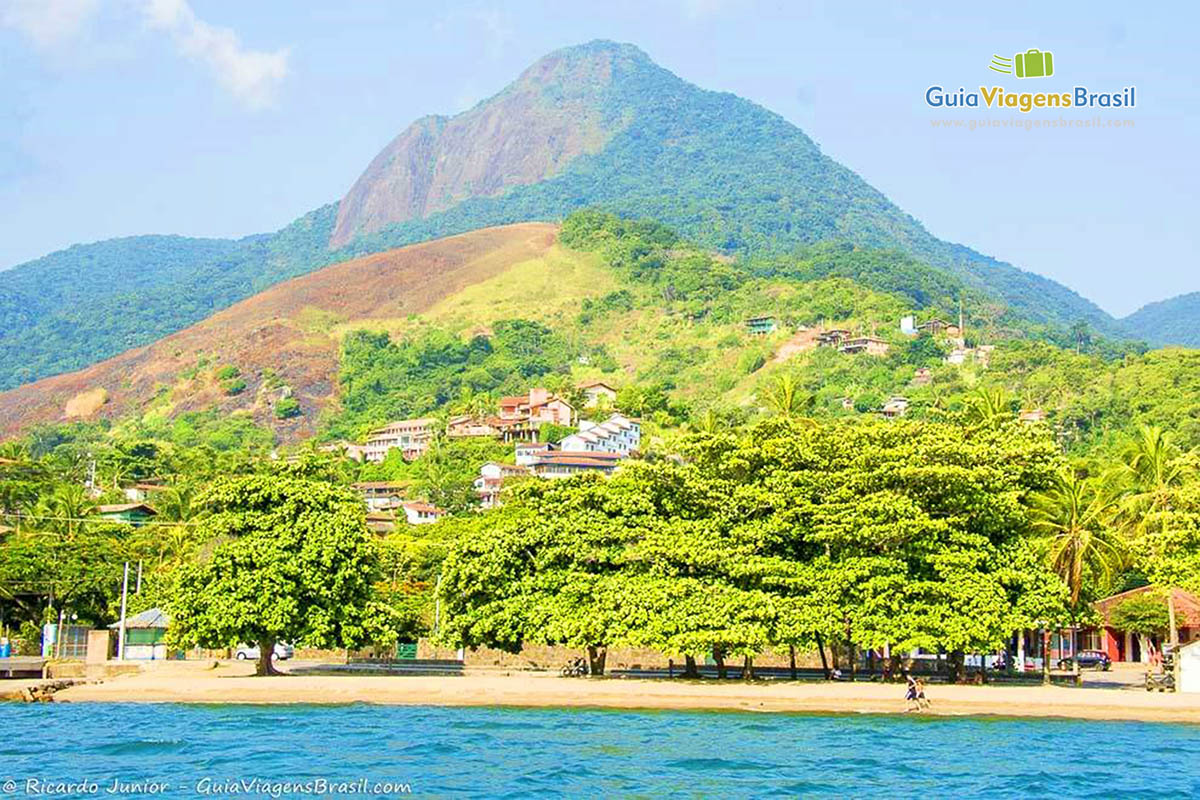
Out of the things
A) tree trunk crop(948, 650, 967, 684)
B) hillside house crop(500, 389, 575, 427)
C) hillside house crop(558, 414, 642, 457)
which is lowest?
tree trunk crop(948, 650, 967, 684)

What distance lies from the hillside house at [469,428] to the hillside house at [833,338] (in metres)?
50.7

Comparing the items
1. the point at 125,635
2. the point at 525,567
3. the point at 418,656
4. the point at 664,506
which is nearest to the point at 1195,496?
the point at 664,506

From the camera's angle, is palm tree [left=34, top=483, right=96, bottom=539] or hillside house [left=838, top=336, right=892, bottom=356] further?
hillside house [left=838, top=336, right=892, bottom=356]

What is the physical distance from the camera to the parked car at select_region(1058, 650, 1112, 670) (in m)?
59.6

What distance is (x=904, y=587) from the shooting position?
45.2 meters

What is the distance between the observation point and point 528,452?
467ft

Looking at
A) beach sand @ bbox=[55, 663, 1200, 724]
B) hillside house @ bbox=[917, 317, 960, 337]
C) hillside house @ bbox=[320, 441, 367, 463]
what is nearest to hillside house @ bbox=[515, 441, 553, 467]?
hillside house @ bbox=[320, 441, 367, 463]

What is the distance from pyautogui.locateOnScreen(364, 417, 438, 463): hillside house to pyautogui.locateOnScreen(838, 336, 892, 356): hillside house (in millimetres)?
55072

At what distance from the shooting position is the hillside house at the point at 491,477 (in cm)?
12975

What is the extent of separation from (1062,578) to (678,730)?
20811 millimetres

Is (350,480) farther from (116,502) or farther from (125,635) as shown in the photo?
(125,635)

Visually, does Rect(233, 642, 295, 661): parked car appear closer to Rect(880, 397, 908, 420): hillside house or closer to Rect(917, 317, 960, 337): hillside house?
Rect(880, 397, 908, 420): hillside house

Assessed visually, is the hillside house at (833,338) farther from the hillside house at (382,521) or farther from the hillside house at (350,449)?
the hillside house at (382,521)

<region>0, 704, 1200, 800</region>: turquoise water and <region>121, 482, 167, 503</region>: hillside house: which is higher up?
<region>121, 482, 167, 503</region>: hillside house
